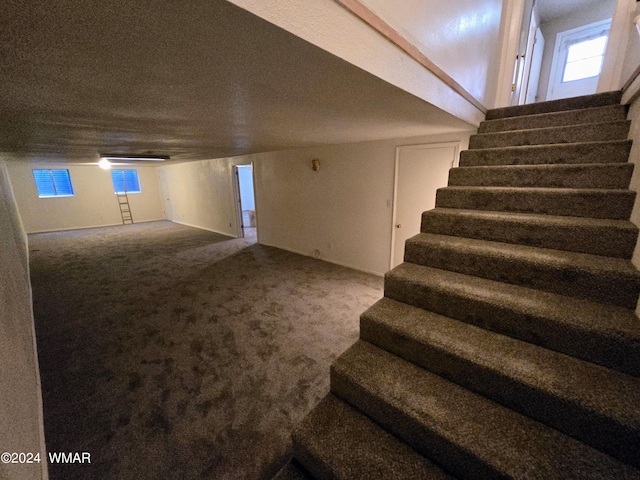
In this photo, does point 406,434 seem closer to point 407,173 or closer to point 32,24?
point 32,24

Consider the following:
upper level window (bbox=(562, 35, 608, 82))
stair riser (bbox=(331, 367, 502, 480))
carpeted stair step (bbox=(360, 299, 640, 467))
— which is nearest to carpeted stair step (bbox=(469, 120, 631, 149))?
carpeted stair step (bbox=(360, 299, 640, 467))

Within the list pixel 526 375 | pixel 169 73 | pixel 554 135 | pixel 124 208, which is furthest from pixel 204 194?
pixel 526 375

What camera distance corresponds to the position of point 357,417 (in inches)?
54.1

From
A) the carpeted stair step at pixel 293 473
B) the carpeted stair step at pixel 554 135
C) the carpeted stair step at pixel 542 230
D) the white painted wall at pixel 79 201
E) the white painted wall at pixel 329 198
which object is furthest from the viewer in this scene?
the white painted wall at pixel 79 201

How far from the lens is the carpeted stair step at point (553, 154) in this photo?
1.79 metres

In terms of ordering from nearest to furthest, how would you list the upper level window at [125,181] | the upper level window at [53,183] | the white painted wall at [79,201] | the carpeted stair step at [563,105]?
the carpeted stair step at [563,105] < the white painted wall at [79,201] < the upper level window at [53,183] < the upper level window at [125,181]

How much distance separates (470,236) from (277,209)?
432 centimetres

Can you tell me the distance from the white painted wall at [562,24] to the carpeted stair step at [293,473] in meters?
6.92

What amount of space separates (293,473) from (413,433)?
65 centimetres

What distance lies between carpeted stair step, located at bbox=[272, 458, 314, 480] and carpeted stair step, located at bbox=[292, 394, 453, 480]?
0.04m

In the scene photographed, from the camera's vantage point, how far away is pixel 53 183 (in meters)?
8.07

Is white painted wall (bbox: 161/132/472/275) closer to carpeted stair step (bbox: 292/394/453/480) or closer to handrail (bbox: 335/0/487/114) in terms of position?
handrail (bbox: 335/0/487/114)

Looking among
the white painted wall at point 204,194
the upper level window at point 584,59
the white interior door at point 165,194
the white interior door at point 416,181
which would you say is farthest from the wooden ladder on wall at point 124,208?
the upper level window at point 584,59

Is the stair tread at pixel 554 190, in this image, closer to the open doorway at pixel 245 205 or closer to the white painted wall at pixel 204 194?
the open doorway at pixel 245 205
